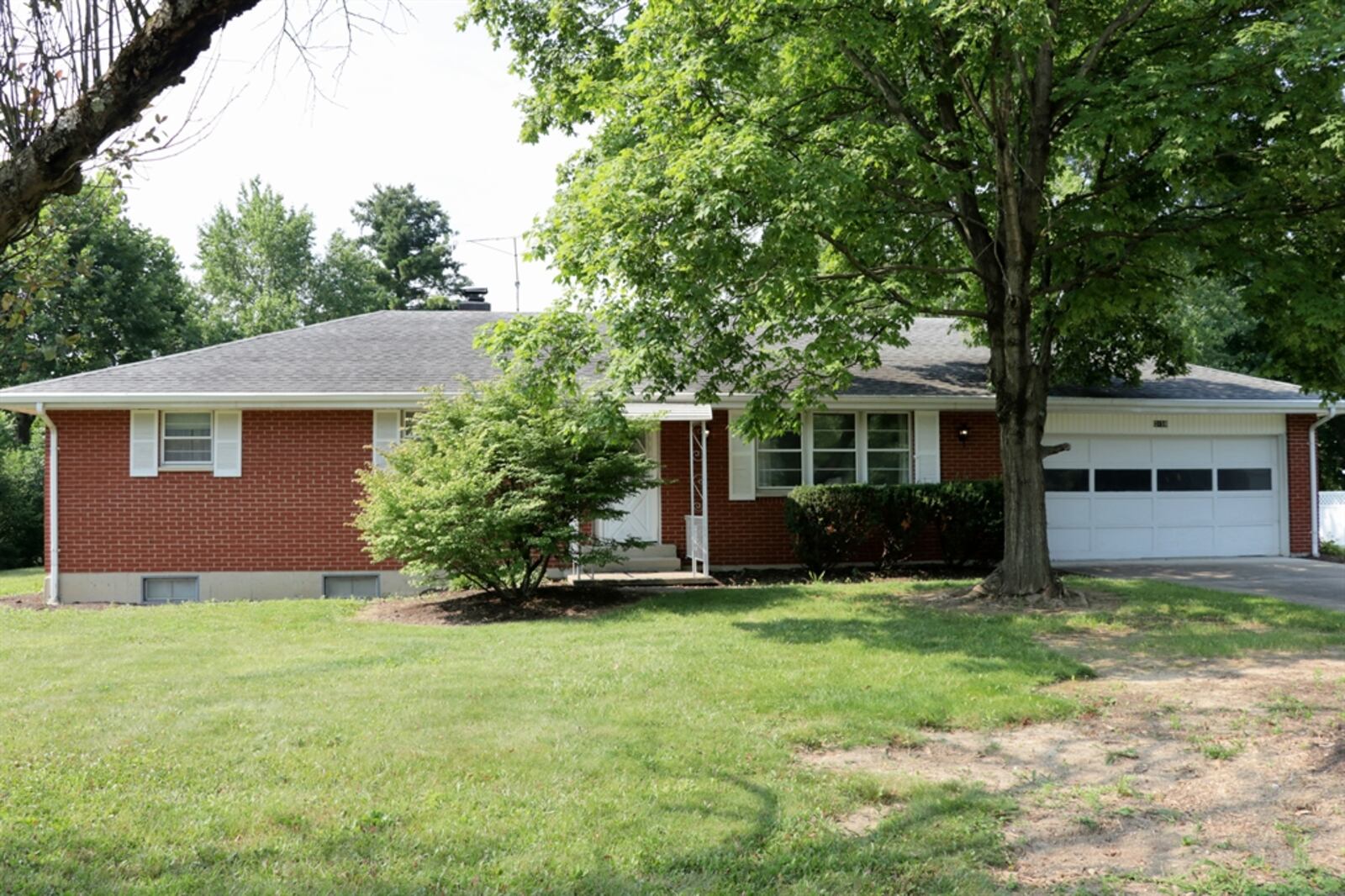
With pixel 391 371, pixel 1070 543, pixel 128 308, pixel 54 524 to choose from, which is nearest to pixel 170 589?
pixel 54 524

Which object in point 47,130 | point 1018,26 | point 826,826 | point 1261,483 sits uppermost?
point 1018,26

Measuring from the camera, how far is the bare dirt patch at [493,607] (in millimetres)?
12336

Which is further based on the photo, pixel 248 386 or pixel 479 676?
pixel 248 386

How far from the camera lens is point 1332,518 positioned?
899 inches

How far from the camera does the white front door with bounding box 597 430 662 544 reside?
16.1 metres

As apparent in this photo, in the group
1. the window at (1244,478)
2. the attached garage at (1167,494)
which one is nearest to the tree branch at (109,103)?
the attached garage at (1167,494)

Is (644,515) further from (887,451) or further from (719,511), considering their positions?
(887,451)

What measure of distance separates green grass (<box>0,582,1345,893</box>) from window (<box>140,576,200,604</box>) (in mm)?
3598

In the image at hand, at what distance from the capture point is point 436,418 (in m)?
13.1

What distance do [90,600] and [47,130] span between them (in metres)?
13.3

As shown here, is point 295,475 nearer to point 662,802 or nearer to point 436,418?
point 436,418

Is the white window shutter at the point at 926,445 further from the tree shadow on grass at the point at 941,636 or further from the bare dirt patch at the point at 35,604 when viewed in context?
the bare dirt patch at the point at 35,604

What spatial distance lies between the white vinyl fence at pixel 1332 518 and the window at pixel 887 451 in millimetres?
11595

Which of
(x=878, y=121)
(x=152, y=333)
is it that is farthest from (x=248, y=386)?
(x=152, y=333)
